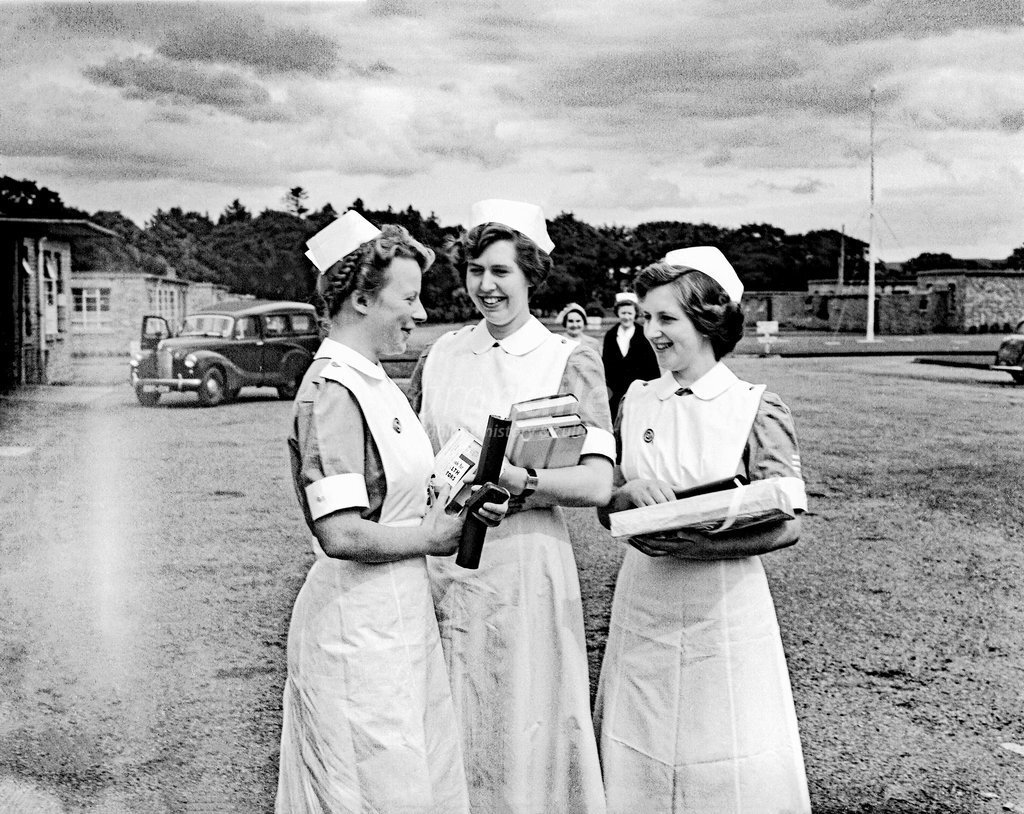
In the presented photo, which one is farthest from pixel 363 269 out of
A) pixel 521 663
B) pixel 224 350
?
pixel 224 350

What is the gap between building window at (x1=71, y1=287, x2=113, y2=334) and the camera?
457cm

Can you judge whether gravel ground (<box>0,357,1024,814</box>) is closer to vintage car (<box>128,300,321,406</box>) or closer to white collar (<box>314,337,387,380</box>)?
vintage car (<box>128,300,321,406</box>)

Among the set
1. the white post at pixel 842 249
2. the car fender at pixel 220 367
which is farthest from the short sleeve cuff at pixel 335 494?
the white post at pixel 842 249

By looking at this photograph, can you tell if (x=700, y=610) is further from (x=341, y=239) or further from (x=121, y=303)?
(x=121, y=303)

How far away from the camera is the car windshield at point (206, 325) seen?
191 inches

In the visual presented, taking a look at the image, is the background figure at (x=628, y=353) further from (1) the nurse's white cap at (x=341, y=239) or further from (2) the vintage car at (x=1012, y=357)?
(1) the nurse's white cap at (x=341, y=239)

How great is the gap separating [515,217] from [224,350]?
140 inches

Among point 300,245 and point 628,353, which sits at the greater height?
point 300,245

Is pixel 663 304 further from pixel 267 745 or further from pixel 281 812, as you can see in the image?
pixel 267 745

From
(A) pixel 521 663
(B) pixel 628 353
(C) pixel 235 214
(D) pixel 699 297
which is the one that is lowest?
(A) pixel 521 663

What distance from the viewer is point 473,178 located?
4543mm

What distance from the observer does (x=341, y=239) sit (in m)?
1.69

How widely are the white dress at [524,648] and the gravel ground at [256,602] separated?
1.05 meters

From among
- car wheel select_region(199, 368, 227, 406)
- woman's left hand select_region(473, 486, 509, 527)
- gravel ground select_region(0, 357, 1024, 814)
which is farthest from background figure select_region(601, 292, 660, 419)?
woman's left hand select_region(473, 486, 509, 527)
